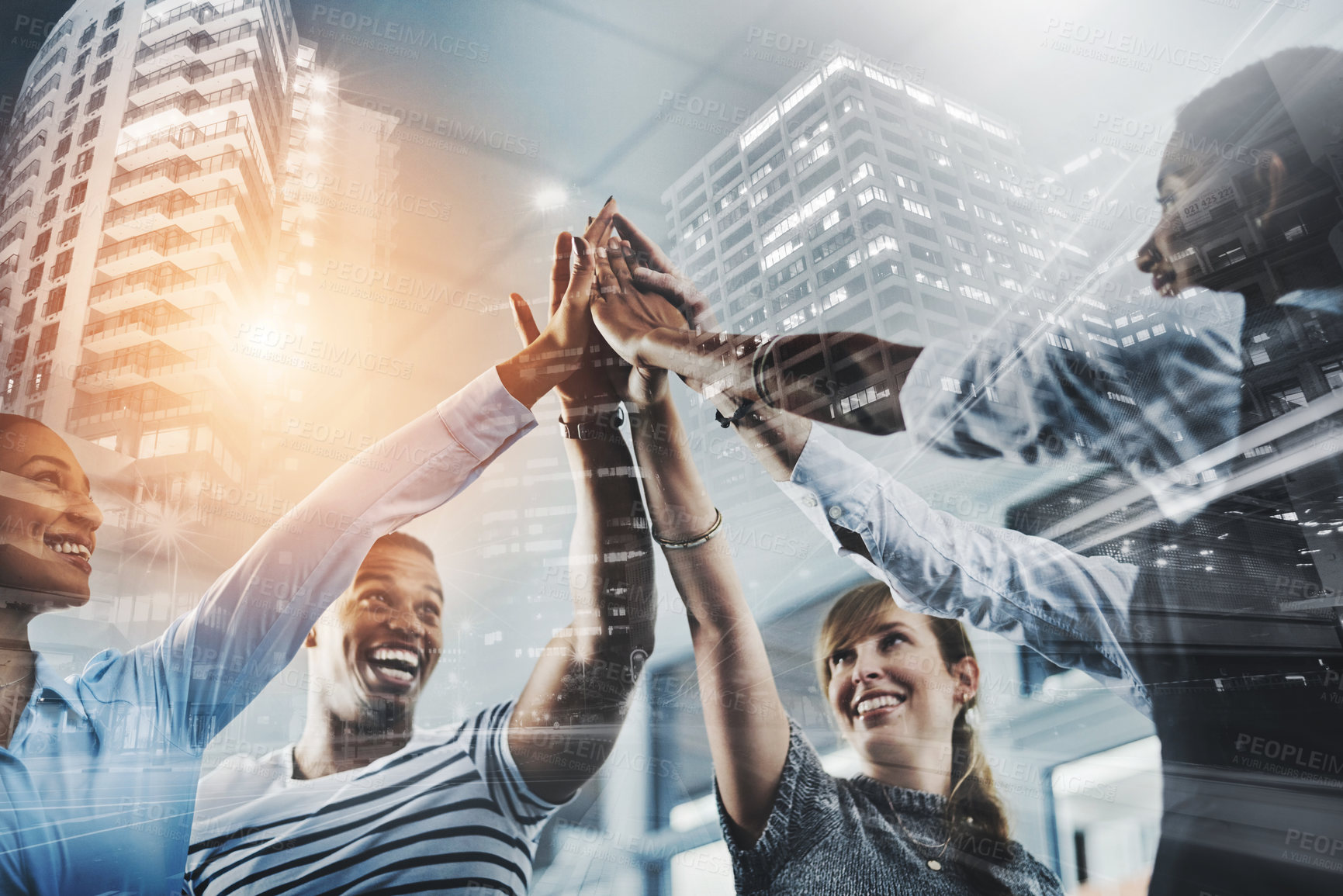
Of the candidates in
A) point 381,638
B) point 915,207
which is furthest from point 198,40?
point 915,207

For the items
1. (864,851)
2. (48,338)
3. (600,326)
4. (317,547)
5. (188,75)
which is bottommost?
(864,851)

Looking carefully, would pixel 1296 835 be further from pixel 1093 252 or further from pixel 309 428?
pixel 309 428

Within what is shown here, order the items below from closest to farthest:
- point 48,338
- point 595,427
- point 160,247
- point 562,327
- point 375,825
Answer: point 375,825, point 595,427, point 562,327, point 48,338, point 160,247

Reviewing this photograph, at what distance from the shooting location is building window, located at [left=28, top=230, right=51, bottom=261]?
2736 mm

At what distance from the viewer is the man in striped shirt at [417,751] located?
1927 mm

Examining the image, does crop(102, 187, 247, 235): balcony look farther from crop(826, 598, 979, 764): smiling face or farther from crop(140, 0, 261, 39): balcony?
crop(826, 598, 979, 764): smiling face

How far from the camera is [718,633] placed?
2234 millimetres

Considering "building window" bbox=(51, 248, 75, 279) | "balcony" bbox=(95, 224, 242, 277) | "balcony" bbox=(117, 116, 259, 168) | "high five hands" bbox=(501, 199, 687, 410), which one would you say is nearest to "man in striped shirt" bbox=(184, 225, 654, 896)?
"high five hands" bbox=(501, 199, 687, 410)

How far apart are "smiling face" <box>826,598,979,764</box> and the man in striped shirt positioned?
2.21 feet

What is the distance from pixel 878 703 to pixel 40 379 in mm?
3099

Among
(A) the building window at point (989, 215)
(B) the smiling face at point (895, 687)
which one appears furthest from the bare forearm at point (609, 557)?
(A) the building window at point (989, 215)

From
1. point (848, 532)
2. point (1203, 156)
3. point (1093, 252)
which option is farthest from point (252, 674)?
point (1203, 156)

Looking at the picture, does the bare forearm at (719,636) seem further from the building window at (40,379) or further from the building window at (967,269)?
the building window at (40,379)

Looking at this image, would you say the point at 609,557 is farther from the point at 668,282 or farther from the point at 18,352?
the point at 18,352
